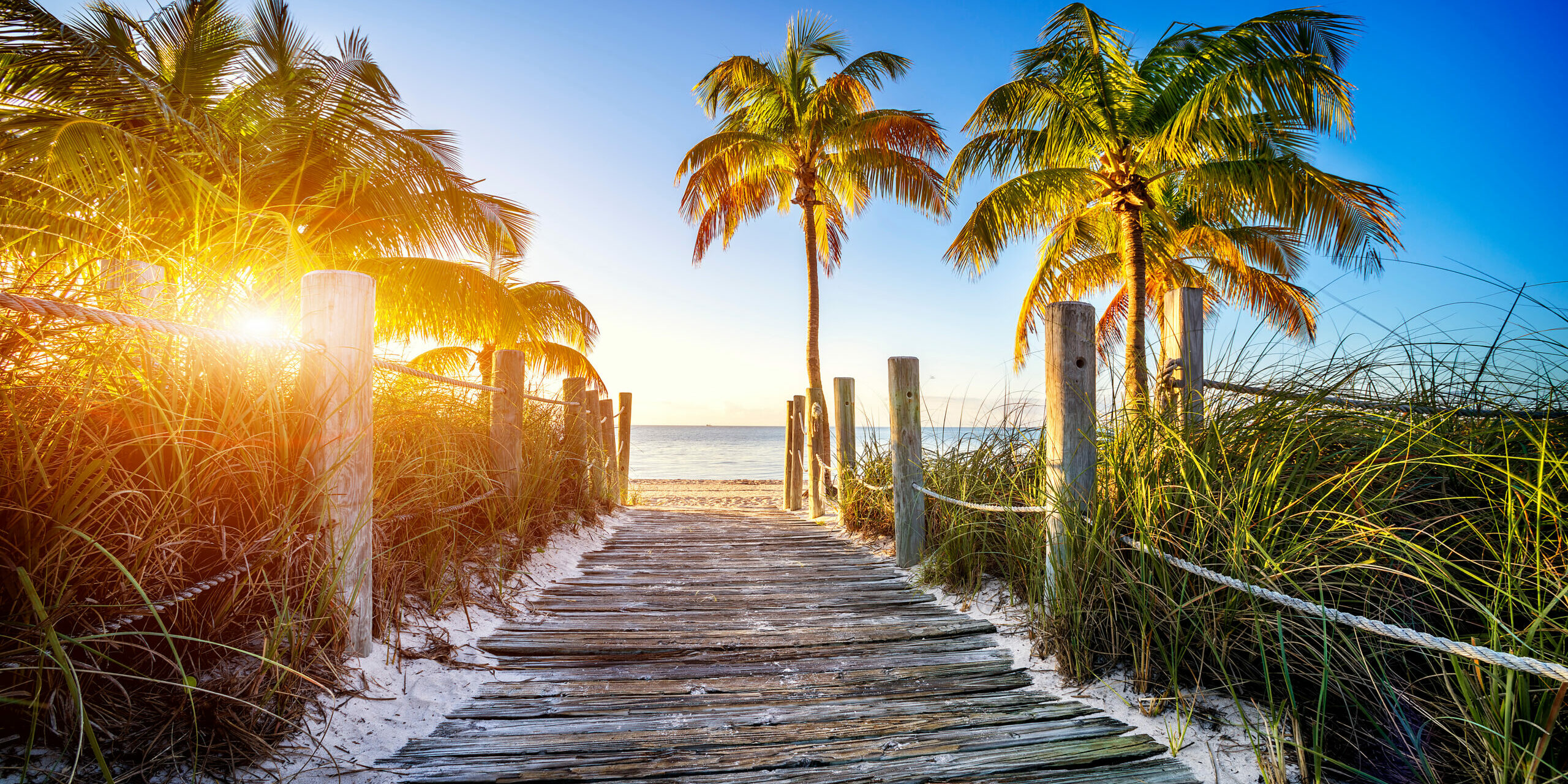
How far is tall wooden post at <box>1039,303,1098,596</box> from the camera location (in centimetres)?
247

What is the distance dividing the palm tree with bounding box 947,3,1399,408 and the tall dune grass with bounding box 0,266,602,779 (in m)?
8.27

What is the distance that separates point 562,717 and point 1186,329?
10.1 ft

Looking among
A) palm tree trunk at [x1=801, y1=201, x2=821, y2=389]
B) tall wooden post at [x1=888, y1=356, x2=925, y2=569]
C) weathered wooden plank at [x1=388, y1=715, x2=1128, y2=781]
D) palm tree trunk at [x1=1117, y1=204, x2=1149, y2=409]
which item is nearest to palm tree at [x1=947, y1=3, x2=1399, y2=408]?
palm tree trunk at [x1=1117, y1=204, x2=1149, y2=409]

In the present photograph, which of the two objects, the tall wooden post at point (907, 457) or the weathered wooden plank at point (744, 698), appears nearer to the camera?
the weathered wooden plank at point (744, 698)

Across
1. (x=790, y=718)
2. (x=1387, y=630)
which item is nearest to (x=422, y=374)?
(x=790, y=718)

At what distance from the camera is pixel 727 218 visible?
11.4 m

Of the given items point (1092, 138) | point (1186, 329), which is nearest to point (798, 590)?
point (1186, 329)

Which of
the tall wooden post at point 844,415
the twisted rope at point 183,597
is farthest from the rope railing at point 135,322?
the tall wooden post at point 844,415

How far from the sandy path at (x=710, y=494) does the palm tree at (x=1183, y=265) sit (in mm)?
6305

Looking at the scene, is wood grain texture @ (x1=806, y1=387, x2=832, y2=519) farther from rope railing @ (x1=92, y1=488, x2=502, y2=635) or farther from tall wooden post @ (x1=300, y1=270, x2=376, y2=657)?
rope railing @ (x1=92, y1=488, x2=502, y2=635)

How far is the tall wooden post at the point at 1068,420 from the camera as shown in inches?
97.1

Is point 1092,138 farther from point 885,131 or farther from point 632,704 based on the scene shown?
point 632,704

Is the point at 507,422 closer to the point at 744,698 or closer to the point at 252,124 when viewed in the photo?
the point at 744,698

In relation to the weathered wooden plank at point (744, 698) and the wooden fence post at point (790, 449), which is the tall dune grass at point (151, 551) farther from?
the wooden fence post at point (790, 449)
